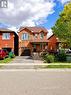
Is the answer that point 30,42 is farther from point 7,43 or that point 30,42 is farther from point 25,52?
point 7,43

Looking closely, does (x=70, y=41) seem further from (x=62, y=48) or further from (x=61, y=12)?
(x=62, y=48)

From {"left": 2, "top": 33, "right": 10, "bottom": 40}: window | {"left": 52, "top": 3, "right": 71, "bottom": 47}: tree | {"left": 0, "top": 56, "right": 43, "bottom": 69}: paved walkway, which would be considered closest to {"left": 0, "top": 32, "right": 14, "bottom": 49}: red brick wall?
{"left": 2, "top": 33, "right": 10, "bottom": 40}: window

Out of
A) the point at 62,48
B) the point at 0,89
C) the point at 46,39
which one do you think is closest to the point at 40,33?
the point at 46,39

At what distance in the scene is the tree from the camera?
40562mm

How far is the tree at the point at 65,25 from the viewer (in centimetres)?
4056

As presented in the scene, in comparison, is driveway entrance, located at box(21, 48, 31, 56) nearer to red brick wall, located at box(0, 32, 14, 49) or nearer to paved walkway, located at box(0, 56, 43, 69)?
red brick wall, located at box(0, 32, 14, 49)

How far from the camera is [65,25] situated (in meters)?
41.0

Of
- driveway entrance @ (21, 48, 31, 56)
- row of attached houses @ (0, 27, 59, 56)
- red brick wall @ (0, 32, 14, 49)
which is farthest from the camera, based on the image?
driveway entrance @ (21, 48, 31, 56)

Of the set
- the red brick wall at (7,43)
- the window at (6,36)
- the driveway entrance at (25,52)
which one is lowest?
the driveway entrance at (25,52)

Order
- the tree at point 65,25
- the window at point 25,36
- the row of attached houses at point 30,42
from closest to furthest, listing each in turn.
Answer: the tree at point 65,25, the row of attached houses at point 30,42, the window at point 25,36

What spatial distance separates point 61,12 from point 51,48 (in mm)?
18897

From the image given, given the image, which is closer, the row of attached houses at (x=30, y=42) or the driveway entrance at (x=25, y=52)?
the row of attached houses at (x=30, y=42)

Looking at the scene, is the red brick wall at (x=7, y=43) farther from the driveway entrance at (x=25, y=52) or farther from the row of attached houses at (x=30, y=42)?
the driveway entrance at (x=25, y=52)

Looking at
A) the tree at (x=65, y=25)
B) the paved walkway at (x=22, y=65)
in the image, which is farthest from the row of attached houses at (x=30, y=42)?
the paved walkway at (x=22, y=65)
